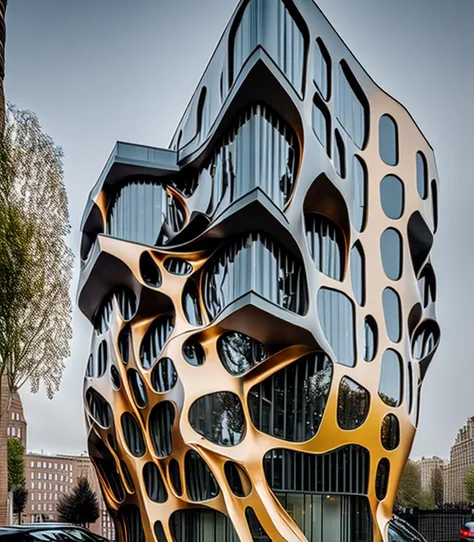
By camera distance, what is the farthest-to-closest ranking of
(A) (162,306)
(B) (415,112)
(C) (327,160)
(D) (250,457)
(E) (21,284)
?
(B) (415,112)
(A) (162,306)
(C) (327,160)
(D) (250,457)
(E) (21,284)

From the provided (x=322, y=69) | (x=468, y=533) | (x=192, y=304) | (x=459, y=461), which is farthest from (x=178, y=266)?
(x=459, y=461)

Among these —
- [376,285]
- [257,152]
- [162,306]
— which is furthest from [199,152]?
[376,285]

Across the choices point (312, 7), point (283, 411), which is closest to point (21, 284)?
point (283, 411)

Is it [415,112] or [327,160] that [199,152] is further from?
[415,112]

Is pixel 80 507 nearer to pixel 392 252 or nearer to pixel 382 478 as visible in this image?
pixel 382 478

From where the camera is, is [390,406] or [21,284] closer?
[21,284]

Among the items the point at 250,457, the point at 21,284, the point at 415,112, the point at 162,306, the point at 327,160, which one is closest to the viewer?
the point at 21,284

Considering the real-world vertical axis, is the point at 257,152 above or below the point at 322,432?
above

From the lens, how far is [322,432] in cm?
1892

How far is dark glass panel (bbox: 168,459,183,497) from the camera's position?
20.0 metres

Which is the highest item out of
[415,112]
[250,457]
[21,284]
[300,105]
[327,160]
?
[415,112]

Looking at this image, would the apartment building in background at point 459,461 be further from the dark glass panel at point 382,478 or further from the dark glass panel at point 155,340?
the dark glass panel at point 155,340

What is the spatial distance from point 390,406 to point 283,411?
137 inches

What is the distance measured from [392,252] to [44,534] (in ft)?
49.9
